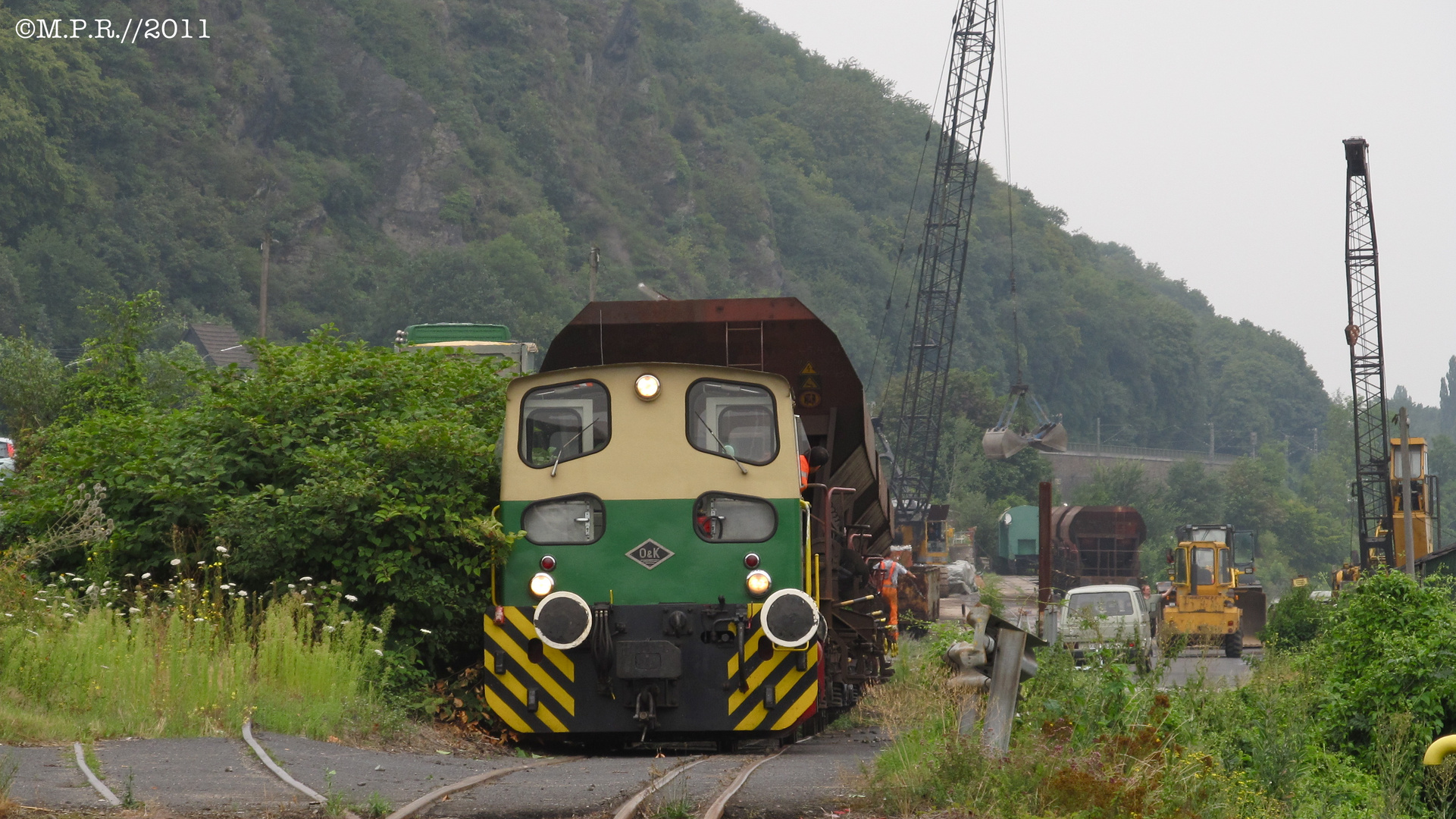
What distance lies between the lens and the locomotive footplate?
10.5 m

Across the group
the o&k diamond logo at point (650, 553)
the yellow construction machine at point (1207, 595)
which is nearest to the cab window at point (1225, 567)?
the yellow construction machine at point (1207, 595)

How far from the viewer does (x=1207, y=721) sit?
10.6 metres

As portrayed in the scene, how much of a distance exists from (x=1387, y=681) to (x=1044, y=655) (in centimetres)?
338

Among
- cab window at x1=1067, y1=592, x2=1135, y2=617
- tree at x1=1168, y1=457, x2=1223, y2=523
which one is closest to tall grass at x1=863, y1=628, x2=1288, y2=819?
cab window at x1=1067, y1=592, x2=1135, y2=617

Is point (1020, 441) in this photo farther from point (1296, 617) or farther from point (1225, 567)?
point (1296, 617)

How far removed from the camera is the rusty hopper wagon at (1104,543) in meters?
55.3

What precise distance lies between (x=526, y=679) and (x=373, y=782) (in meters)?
2.60

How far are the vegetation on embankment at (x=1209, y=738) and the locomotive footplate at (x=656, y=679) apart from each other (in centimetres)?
81

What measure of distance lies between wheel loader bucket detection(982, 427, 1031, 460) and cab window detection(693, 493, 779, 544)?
4785 cm

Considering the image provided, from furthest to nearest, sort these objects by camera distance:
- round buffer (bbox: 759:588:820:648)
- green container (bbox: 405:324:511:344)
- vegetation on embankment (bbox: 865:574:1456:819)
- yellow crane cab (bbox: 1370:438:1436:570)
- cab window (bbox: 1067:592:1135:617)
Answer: yellow crane cab (bbox: 1370:438:1436:570) < green container (bbox: 405:324:511:344) < cab window (bbox: 1067:592:1135:617) < round buffer (bbox: 759:588:820:648) < vegetation on embankment (bbox: 865:574:1456:819)

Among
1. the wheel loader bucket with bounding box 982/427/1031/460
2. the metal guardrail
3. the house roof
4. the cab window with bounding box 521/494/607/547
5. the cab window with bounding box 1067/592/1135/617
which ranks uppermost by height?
the house roof

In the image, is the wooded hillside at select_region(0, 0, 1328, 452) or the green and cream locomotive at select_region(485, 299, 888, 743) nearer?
the green and cream locomotive at select_region(485, 299, 888, 743)
